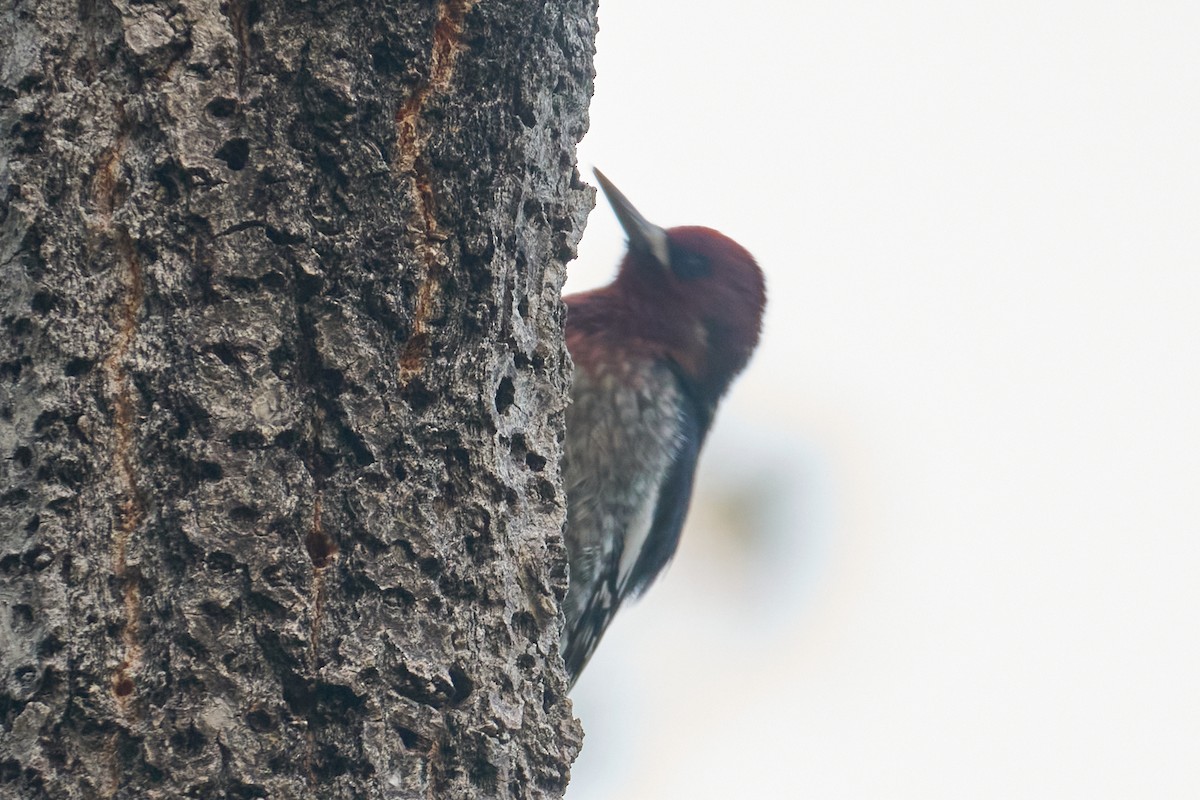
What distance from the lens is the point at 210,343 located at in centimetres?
143

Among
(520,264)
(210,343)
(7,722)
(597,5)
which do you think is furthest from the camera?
(597,5)

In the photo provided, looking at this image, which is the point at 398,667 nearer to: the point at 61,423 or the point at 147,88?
the point at 61,423

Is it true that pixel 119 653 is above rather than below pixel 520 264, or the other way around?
below

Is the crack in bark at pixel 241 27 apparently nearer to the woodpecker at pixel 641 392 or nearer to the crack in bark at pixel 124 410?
the crack in bark at pixel 124 410

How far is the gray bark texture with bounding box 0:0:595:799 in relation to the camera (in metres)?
1.37

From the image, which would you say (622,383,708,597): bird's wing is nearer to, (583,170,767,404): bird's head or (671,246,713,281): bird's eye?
(583,170,767,404): bird's head

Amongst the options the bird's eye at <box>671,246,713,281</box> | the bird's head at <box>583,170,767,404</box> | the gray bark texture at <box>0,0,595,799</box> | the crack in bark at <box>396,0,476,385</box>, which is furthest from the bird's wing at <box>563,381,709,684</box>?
the crack in bark at <box>396,0,476,385</box>

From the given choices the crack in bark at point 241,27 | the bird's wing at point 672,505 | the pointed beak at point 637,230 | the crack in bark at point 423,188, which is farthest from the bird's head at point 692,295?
the crack in bark at point 241,27

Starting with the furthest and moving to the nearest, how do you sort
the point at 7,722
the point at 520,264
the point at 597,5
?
the point at 597,5, the point at 520,264, the point at 7,722

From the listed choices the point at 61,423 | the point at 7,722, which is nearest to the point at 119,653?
the point at 7,722

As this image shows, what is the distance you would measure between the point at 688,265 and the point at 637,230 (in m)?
0.19

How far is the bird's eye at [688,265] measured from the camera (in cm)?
379

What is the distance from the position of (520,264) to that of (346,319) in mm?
302

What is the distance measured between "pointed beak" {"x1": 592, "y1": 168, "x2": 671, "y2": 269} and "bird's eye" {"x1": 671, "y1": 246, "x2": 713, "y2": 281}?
0.08 ft
